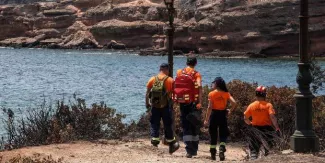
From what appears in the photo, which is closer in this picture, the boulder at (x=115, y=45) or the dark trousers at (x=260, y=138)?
the dark trousers at (x=260, y=138)

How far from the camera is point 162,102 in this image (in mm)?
12156

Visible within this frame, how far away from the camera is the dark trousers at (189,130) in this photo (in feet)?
38.8

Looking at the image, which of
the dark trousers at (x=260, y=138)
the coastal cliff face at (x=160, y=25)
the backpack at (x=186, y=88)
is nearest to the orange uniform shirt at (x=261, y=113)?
the dark trousers at (x=260, y=138)

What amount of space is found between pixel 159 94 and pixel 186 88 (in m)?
0.63

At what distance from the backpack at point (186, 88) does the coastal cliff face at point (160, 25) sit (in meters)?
63.5

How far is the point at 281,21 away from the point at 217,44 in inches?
393

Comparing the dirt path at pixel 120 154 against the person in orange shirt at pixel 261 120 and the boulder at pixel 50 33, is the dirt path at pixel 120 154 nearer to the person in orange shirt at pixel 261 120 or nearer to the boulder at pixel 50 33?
the person in orange shirt at pixel 261 120

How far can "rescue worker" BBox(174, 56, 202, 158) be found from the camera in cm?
1166

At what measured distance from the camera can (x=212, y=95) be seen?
11.6m

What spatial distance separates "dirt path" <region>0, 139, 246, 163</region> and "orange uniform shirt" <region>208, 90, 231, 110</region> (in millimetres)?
931

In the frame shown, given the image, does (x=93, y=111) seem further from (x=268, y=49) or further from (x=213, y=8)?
(x=213, y=8)

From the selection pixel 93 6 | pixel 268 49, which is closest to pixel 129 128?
pixel 268 49

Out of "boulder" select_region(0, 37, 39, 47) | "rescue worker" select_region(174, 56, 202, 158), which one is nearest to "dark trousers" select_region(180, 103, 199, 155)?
"rescue worker" select_region(174, 56, 202, 158)

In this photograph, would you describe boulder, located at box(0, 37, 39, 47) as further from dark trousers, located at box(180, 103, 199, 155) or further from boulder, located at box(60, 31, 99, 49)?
dark trousers, located at box(180, 103, 199, 155)
